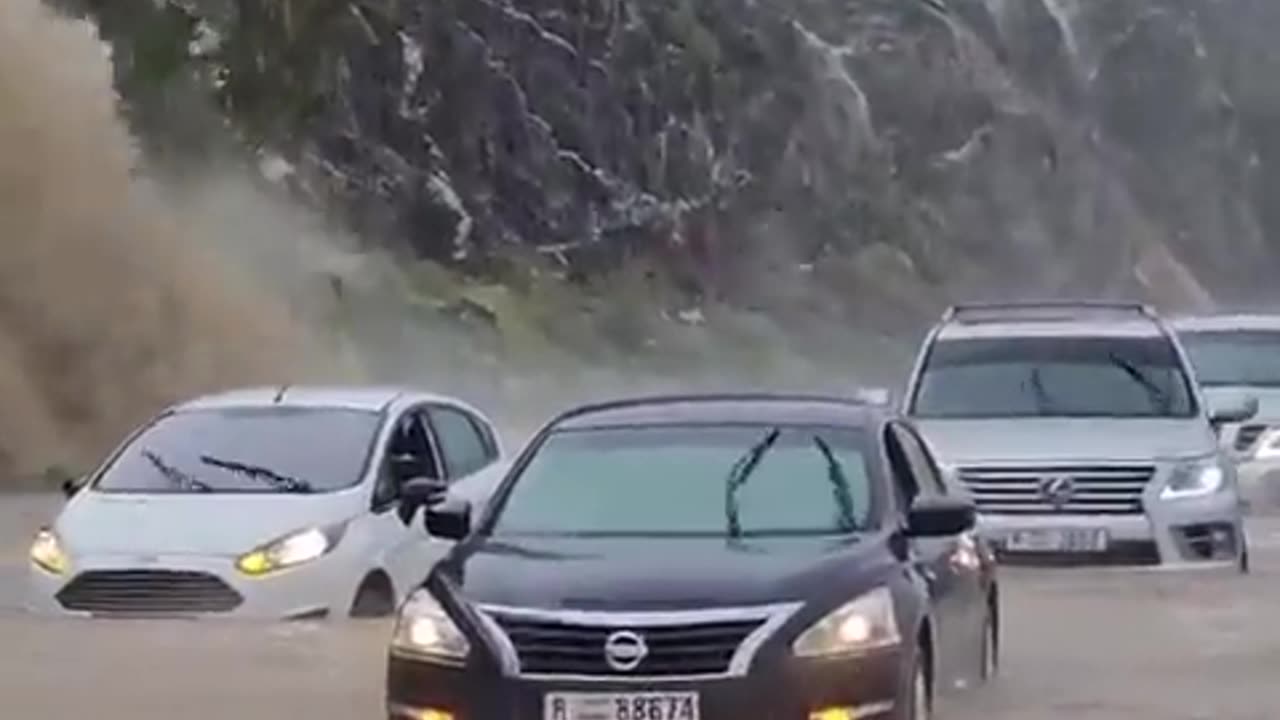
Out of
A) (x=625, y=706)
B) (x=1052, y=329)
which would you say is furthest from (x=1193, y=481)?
(x=625, y=706)

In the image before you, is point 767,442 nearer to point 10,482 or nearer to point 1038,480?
point 1038,480

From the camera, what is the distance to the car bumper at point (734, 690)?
1010cm

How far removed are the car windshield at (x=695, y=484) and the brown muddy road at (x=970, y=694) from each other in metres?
1.31

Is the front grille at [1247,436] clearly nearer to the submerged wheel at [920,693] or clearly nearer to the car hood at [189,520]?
the car hood at [189,520]

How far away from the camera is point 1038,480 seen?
1786 centimetres

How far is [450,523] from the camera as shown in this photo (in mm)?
11547

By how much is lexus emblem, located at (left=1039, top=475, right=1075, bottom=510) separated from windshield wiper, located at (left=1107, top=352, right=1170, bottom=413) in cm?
134

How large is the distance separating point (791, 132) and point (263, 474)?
129 feet

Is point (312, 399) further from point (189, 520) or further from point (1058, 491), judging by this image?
point (1058, 491)

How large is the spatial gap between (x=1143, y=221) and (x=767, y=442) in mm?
58746

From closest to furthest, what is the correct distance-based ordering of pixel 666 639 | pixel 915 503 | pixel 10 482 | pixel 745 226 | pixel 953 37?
1. pixel 666 639
2. pixel 915 503
3. pixel 10 482
4. pixel 745 226
5. pixel 953 37

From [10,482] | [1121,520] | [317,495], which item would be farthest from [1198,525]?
[10,482]

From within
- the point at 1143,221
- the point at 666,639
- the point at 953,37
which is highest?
the point at 666,639

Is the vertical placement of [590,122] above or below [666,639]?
below
